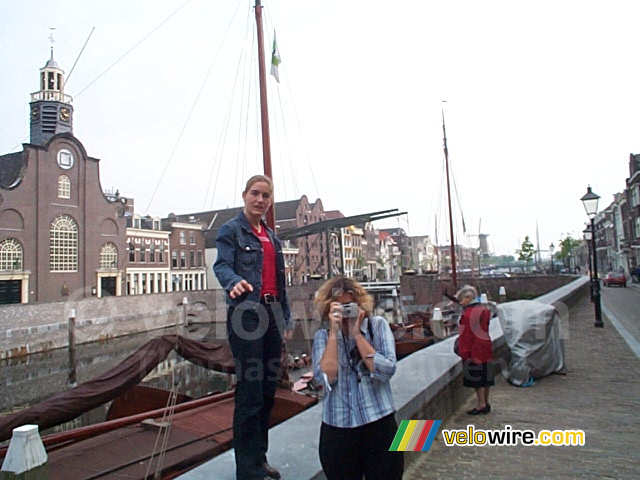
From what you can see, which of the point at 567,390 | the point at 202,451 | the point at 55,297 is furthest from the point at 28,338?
the point at 567,390

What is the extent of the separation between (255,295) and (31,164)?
134 feet

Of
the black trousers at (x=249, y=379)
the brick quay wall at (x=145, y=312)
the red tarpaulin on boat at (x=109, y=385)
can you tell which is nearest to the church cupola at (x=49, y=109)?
the brick quay wall at (x=145, y=312)

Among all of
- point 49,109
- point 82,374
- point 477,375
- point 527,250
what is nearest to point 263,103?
point 477,375

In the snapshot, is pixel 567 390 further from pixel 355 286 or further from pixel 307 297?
pixel 307 297

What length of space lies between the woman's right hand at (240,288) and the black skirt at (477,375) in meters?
3.44

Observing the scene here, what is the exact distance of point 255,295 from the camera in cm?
262

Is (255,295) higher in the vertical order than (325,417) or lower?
higher

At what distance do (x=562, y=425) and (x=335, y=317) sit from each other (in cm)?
355

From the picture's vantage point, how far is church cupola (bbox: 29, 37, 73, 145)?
131 feet

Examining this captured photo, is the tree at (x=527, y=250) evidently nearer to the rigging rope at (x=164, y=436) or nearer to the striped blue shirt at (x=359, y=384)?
the rigging rope at (x=164, y=436)

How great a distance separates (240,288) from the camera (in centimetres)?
243

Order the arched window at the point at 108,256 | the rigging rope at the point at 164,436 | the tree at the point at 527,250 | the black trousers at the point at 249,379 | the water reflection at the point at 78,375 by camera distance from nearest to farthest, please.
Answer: the black trousers at the point at 249,379, the rigging rope at the point at 164,436, the water reflection at the point at 78,375, the arched window at the point at 108,256, the tree at the point at 527,250

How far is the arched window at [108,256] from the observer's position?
41031 mm

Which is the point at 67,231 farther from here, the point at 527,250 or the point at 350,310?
the point at 527,250
